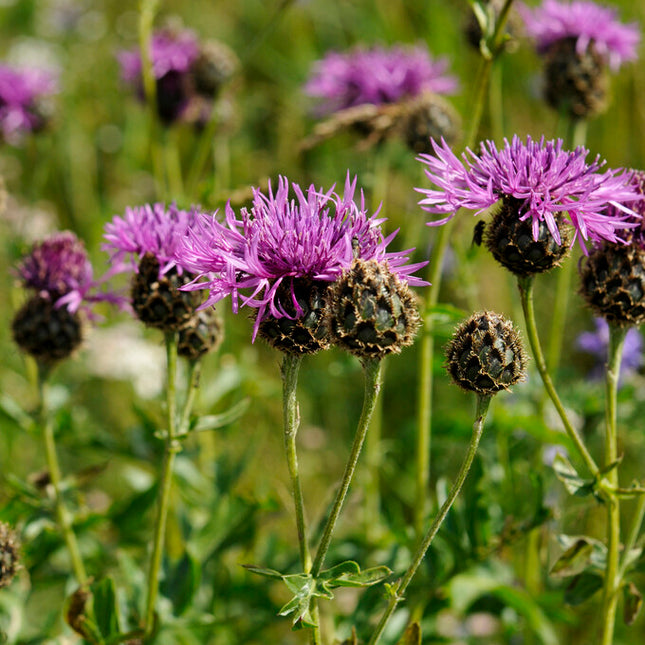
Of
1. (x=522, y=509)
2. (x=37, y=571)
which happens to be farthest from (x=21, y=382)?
(x=522, y=509)

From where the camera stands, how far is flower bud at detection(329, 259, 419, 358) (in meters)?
1.70

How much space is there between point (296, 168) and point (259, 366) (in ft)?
5.47

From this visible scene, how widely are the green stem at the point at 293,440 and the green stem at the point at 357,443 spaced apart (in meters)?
0.07

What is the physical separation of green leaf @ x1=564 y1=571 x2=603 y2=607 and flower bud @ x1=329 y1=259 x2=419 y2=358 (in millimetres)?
1153

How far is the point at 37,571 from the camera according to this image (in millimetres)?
3129

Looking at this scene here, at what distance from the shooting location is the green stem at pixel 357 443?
1.74 metres

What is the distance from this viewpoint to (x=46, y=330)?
275 cm

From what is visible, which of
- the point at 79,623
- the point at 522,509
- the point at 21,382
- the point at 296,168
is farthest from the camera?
the point at 296,168

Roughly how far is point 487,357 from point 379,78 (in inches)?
101

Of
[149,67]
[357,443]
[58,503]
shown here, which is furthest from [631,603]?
[149,67]

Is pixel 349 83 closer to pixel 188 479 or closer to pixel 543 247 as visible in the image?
pixel 188 479

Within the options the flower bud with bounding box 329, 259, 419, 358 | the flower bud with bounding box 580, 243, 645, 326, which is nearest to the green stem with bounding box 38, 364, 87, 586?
the flower bud with bounding box 329, 259, 419, 358

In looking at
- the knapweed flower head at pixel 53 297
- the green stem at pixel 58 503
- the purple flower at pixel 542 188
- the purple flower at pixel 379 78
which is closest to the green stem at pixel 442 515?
the purple flower at pixel 542 188

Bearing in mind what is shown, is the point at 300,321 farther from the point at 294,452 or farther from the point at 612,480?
the point at 612,480
